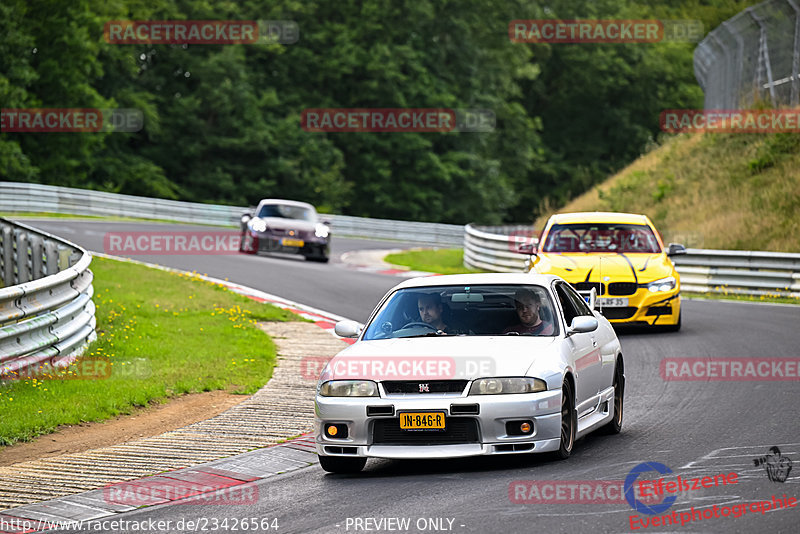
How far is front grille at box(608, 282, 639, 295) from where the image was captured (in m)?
16.3

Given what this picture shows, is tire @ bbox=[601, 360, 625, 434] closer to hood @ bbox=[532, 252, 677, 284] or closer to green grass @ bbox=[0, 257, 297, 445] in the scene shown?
green grass @ bbox=[0, 257, 297, 445]

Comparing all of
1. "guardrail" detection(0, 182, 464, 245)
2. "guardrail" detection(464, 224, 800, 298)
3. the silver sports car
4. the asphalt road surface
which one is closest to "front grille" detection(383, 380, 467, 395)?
the silver sports car

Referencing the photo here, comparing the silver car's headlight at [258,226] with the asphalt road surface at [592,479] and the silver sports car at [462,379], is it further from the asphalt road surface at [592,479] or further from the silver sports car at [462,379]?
the silver sports car at [462,379]

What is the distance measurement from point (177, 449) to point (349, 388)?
74.1 inches

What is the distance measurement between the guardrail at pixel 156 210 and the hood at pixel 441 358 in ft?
118

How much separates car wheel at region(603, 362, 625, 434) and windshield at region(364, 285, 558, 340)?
1153mm

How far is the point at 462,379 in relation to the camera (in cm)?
828

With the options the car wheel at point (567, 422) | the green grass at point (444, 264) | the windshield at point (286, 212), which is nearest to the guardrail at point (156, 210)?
the green grass at point (444, 264)

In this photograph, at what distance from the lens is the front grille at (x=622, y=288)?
16.3 m

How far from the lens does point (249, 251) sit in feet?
103

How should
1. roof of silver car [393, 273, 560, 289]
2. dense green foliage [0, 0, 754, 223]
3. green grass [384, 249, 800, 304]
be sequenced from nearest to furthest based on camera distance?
roof of silver car [393, 273, 560, 289]
green grass [384, 249, 800, 304]
dense green foliage [0, 0, 754, 223]

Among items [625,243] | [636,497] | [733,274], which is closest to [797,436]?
[636,497]

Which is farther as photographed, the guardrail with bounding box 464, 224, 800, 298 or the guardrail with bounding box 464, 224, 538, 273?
the guardrail with bounding box 464, 224, 538, 273

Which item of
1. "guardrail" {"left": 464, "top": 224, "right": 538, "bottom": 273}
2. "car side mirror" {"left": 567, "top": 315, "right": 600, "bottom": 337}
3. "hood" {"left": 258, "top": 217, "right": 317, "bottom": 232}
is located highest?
"car side mirror" {"left": 567, "top": 315, "right": 600, "bottom": 337}
